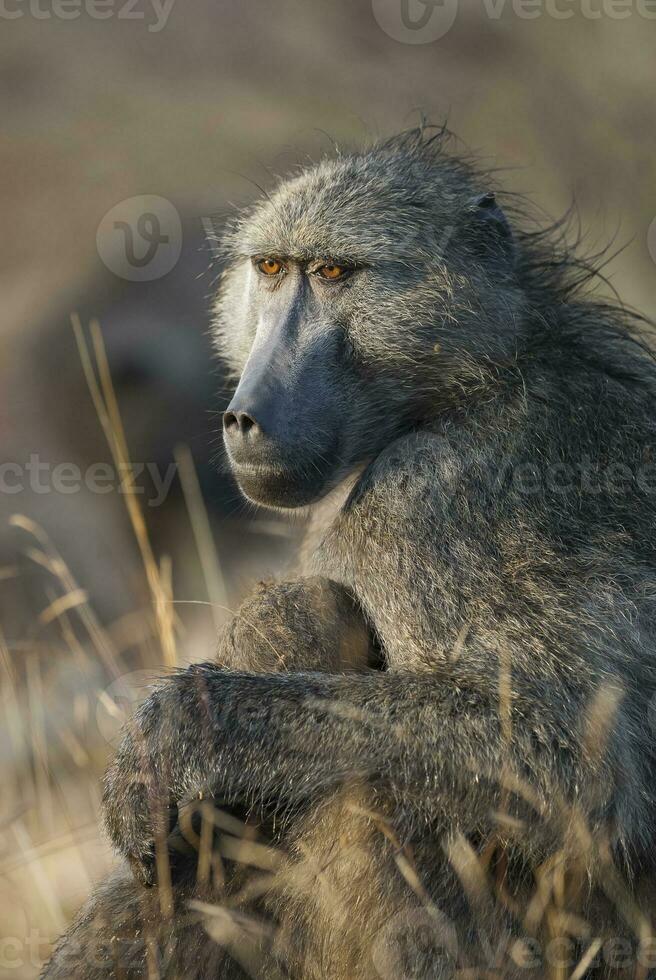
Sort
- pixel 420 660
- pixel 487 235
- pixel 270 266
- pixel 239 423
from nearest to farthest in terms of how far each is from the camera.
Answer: pixel 420 660 → pixel 239 423 → pixel 487 235 → pixel 270 266

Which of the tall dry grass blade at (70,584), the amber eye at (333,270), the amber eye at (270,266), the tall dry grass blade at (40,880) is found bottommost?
the tall dry grass blade at (40,880)

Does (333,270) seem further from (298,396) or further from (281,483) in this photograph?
(281,483)

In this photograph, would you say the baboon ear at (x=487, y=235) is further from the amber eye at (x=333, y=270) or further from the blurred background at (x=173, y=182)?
the blurred background at (x=173, y=182)

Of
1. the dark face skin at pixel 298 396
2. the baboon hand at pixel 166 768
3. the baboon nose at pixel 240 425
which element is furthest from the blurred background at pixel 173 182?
the baboon hand at pixel 166 768

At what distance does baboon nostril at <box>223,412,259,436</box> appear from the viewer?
9.41ft

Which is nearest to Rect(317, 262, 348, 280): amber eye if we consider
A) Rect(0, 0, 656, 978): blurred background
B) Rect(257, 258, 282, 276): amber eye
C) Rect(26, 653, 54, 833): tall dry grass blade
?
Rect(257, 258, 282, 276): amber eye

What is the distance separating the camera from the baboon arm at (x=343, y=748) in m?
2.47

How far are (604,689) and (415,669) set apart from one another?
1.39 feet

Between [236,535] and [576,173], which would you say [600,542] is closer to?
[236,535]

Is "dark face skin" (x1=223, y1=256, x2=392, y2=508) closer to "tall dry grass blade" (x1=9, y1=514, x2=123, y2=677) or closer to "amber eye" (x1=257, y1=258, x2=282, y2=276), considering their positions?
"amber eye" (x1=257, y1=258, x2=282, y2=276)

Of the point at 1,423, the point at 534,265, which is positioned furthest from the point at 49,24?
the point at 534,265

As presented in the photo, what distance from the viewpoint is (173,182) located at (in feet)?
23.4

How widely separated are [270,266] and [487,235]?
24.2 inches

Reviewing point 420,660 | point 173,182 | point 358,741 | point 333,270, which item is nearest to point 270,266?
point 333,270
